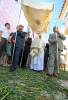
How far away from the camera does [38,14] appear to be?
1022cm

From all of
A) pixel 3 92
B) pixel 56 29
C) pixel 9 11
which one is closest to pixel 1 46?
pixel 56 29

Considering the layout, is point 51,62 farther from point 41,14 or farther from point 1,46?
point 41,14

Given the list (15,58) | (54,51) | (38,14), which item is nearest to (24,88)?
(15,58)

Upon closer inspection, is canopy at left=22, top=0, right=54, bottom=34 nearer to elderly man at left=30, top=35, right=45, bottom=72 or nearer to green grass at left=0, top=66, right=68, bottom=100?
elderly man at left=30, top=35, right=45, bottom=72

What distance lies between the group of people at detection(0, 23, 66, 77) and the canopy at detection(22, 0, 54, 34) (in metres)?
1.09

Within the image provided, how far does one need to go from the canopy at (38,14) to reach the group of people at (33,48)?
1093 mm

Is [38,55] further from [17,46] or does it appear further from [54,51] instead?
[17,46]

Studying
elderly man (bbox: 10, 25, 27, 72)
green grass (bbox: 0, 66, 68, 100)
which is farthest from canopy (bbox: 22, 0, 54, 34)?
green grass (bbox: 0, 66, 68, 100)

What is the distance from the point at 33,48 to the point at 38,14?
170 centimetres

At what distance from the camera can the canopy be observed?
8.59 m

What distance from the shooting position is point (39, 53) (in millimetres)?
9727

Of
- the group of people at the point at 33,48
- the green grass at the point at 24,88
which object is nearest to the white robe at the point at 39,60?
the group of people at the point at 33,48

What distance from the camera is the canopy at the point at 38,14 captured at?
28.2 ft

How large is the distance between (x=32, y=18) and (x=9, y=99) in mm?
7786
